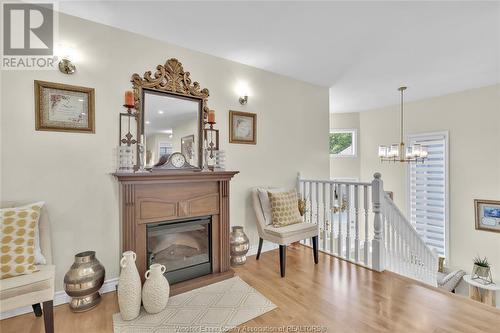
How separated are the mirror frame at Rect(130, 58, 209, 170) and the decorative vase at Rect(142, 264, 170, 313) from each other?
40.2 inches

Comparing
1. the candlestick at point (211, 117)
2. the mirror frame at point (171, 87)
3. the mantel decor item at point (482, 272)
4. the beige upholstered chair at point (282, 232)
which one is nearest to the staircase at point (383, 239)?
the beige upholstered chair at point (282, 232)

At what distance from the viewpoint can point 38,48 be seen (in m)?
2.09

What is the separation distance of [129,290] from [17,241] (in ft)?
2.75

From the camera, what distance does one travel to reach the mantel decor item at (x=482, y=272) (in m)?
3.81

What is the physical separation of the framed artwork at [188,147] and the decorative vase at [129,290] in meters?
1.15

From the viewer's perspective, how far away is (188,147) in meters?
2.72

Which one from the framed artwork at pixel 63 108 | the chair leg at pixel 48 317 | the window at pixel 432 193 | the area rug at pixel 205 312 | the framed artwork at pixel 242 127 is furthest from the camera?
the window at pixel 432 193

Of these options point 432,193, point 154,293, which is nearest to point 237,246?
point 154,293

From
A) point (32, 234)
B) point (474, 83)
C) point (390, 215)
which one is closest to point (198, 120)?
point (32, 234)

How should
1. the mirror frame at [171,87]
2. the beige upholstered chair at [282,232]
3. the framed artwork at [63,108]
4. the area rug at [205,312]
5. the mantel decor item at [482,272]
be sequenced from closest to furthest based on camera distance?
the area rug at [205,312]
the framed artwork at [63,108]
the mirror frame at [171,87]
the beige upholstered chair at [282,232]
the mantel decor item at [482,272]

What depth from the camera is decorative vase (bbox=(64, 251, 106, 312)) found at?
76.3 inches

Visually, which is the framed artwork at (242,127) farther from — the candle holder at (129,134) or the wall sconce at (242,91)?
the candle holder at (129,134)

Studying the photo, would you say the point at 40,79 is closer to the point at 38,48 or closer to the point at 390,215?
the point at 38,48

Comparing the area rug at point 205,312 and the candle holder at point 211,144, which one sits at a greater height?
the candle holder at point 211,144
